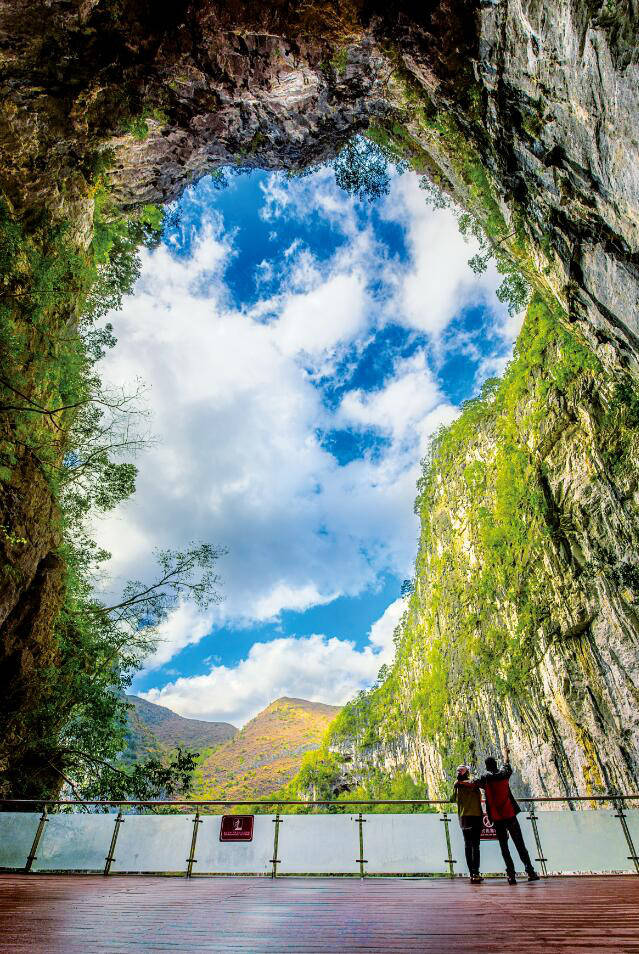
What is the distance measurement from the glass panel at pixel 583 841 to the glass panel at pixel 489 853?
19 centimetres

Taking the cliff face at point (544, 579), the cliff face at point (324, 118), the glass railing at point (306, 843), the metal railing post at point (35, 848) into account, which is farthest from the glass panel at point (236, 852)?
the cliff face at point (544, 579)

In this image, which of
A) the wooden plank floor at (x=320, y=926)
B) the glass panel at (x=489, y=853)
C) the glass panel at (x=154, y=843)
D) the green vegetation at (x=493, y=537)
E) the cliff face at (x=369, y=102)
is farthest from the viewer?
the green vegetation at (x=493, y=537)

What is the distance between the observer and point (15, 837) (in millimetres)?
7270

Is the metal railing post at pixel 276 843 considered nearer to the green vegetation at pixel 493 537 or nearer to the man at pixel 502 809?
the man at pixel 502 809

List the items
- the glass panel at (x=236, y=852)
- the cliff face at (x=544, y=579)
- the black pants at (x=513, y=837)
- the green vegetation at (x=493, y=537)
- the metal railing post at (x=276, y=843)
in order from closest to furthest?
the black pants at (x=513, y=837)
the metal railing post at (x=276, y=843)
the glass panel at (x=236, y=852)
the cliff face at (x=544, y=579)
the green vegetation at (x=493, y=537)

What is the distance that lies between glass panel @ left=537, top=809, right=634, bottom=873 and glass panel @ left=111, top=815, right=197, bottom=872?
5.56 metres

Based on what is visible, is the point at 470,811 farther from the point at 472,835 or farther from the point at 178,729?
the point at 178,729

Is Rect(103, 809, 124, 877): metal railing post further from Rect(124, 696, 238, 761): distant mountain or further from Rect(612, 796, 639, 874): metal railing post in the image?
Rect(124, 696, 238, 761): distant mountain

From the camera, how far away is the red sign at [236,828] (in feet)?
23.8

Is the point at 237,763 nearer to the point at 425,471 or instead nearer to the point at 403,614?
the point at 403,614

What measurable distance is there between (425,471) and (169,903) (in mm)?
27776

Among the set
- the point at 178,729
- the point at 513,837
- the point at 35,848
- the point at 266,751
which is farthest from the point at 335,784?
the point at 178,729

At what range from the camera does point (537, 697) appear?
15156 millimetres

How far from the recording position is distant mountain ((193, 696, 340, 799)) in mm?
78250
